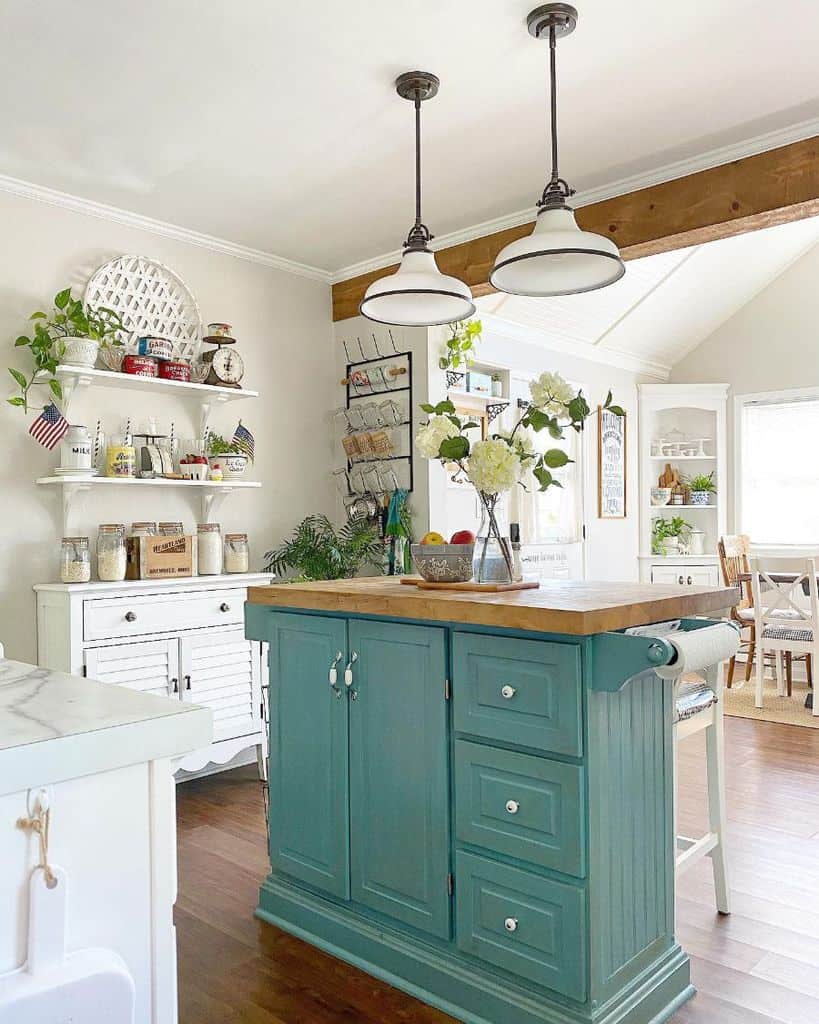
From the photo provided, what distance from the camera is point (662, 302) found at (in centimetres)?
631

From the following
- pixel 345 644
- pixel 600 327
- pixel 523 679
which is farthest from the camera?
pixel 600 327

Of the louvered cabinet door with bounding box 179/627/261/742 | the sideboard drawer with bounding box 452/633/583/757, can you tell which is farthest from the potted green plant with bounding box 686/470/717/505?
the sideboard drawer with bounding box 452/633/583/757

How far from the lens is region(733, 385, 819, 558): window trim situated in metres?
6.67

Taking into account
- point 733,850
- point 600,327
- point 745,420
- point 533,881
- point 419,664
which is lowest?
point 733,850

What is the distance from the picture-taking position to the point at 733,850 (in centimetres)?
316

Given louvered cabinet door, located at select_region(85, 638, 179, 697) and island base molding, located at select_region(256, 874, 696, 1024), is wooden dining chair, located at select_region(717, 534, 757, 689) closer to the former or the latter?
louvered cabinet door, located at select_region(85, 638, 179, 697)

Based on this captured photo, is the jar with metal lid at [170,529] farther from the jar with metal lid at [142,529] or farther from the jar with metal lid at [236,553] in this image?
the jar with metal lid at [236,553]

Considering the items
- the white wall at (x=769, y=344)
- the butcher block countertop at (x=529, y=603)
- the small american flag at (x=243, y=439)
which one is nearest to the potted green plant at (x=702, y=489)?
the white wall at (x=769, y=344)

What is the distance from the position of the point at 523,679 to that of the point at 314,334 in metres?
3.38

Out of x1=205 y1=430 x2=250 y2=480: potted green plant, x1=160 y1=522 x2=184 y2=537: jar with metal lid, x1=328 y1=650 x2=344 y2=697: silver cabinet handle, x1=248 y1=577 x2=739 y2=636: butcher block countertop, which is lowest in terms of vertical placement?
x1=328 y1=650 x2=344 y2=697: silver cabinet handle

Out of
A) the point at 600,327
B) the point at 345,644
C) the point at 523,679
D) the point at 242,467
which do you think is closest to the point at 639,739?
the point at 523,679

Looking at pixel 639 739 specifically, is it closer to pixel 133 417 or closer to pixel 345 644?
Result: pixel 345 644

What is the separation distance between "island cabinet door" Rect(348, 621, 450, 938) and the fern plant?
202 centimetres

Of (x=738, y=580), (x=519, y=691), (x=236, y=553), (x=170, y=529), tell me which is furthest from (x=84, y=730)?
(x=738, y=580)
